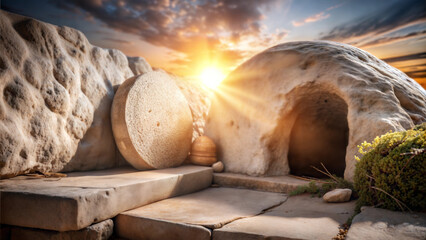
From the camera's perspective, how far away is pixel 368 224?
2.45 metres

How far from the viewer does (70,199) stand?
2668mm

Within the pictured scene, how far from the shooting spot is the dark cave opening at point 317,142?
598 cm

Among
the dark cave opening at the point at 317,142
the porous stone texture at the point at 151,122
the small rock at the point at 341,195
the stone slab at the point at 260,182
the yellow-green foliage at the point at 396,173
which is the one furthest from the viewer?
the dark cave opening at the point at 317,142

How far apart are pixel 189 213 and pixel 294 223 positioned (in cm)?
120

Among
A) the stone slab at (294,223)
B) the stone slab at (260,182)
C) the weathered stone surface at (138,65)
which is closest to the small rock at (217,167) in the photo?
the stone slab at (260,182)

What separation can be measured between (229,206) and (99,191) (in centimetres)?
166

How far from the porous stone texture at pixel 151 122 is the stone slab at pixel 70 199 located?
3.01 ft

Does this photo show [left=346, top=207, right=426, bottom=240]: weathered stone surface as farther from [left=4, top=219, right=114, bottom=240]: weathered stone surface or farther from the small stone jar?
the small stone jar

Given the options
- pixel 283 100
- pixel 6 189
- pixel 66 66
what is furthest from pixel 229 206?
pixel 66 66

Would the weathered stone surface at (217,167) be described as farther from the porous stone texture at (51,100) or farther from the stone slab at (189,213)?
the porous stone texture at (51,100)

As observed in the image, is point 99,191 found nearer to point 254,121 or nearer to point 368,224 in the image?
point 368,224

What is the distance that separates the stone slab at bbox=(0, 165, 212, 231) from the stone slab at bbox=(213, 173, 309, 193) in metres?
1.46

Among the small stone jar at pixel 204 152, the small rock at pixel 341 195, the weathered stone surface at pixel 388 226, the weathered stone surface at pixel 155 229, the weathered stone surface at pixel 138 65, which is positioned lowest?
the weathered stone surface at pixel 155 229

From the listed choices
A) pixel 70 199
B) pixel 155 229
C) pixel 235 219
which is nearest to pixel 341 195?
pixel 235 219
